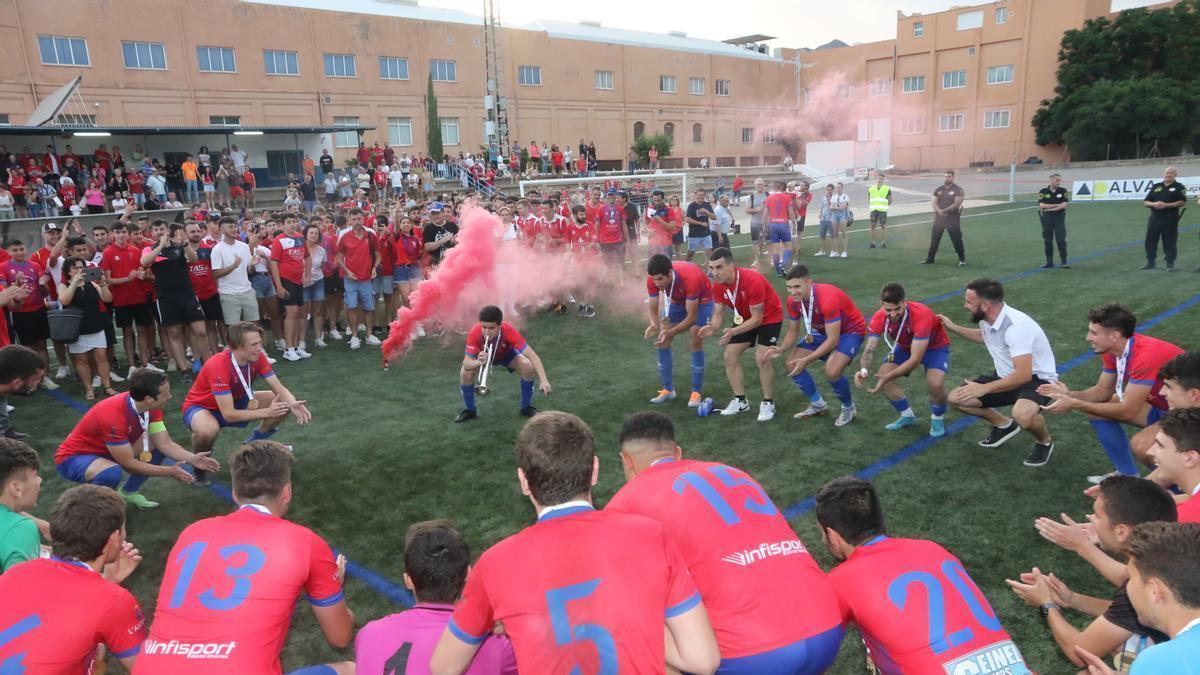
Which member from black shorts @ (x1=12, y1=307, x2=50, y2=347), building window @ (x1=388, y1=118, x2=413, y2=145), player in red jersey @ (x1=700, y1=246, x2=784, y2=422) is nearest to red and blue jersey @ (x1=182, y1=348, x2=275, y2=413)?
black shorts @ (x1=12, y1=307, x2=50, y2=347)

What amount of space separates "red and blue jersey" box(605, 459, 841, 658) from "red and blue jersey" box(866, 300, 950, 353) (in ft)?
13.9

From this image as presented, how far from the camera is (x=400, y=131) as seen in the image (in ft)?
140

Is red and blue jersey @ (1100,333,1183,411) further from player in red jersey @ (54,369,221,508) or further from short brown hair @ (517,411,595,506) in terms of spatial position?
player in red jersey @ (54,369,221,508)

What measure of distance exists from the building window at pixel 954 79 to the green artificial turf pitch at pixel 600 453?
46.7m

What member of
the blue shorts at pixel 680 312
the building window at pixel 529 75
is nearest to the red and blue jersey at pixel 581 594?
the blue shorts at pixel 680 312

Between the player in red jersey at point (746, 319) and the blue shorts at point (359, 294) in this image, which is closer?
the player in red jersey at point (746, 319)

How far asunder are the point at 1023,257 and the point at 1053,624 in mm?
16272

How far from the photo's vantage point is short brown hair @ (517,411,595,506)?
104 inches

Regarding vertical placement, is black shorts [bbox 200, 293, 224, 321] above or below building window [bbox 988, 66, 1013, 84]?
below

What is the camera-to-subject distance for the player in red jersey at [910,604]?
108 inches

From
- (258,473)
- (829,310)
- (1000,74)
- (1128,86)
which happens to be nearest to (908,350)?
(829,310)

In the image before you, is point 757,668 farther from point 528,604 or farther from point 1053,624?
point 1053,624

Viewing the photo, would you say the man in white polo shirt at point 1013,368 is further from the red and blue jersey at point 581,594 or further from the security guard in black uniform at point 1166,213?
the security guard in black uniform at point 1166,213

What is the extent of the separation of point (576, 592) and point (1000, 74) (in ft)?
194
